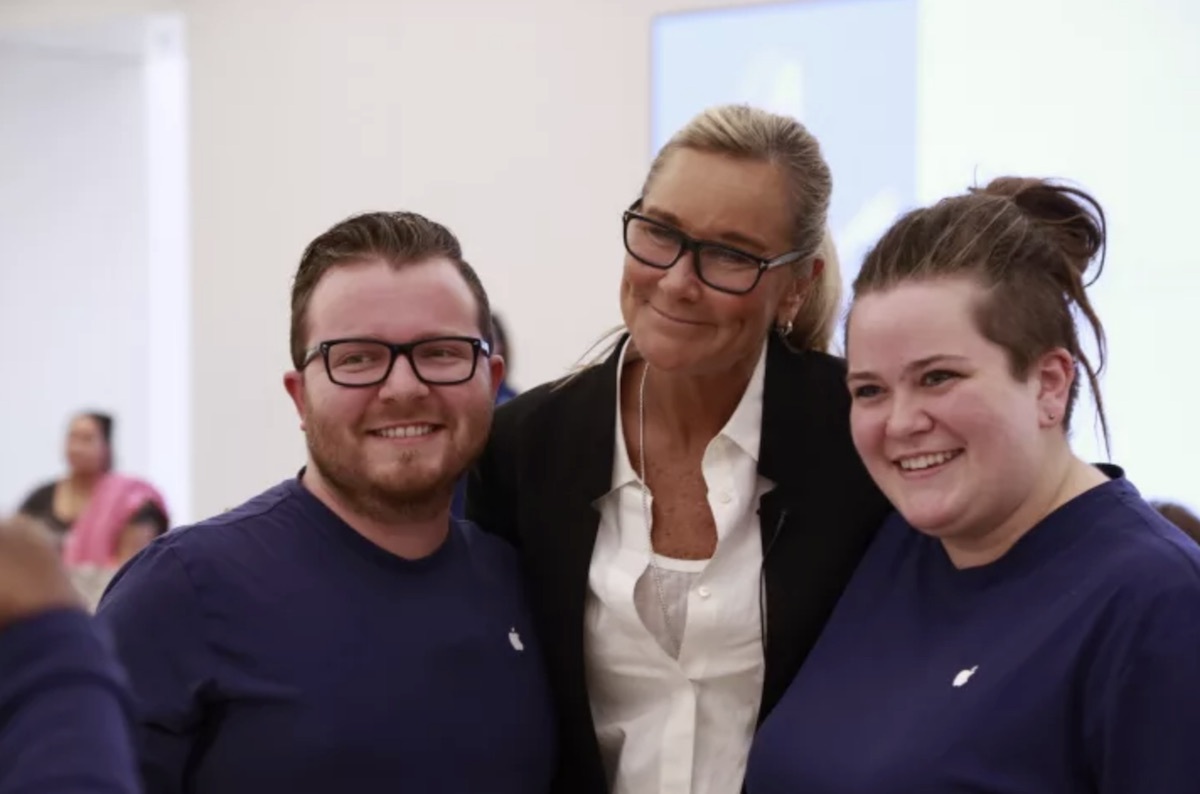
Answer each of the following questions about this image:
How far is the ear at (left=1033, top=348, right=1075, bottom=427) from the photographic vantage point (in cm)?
196

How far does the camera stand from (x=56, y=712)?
110 centimetres

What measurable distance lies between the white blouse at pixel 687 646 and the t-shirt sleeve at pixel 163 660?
1.90 feet

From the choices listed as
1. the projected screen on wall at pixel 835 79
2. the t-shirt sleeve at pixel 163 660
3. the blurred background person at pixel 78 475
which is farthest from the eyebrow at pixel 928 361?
the blurred background person at pixel 78 475

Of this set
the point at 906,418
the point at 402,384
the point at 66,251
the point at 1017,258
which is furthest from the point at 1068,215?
the point at 66,251

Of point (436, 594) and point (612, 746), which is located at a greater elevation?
point (436, 594)

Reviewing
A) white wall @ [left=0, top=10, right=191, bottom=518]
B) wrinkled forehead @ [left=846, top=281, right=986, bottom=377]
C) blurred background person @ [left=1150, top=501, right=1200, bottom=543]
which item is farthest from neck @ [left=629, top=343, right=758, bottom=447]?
white wall @ [left=0, top=10, right=191, bottom=518]

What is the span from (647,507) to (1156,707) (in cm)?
84

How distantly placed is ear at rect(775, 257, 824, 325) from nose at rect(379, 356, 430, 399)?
0.54m

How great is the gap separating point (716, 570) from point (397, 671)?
49 cm

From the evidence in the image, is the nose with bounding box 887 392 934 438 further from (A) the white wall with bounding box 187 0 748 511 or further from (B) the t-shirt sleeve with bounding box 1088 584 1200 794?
(A) the white wall with bounding box 187 0 748 511

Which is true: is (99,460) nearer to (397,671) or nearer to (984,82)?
(984,82)

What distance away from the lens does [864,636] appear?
2.13 m

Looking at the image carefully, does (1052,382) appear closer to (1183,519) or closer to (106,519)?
(1183,519)

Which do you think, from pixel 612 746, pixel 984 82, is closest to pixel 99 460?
pixel 984 82
